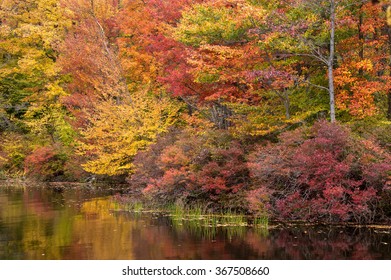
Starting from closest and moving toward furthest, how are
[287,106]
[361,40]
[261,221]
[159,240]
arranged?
[159,240] < [261,221] < [361,40] < [287,106]

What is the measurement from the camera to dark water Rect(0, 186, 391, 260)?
11.1 metres

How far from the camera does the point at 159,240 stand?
12766mm

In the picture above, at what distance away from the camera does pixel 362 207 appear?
13.5m

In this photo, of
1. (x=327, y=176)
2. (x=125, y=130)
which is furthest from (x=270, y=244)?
(x=125, y=130)

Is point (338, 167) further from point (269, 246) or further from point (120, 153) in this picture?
point (120, 153)

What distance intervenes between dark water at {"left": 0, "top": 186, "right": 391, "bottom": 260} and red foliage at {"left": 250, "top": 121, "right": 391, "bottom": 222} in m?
0.68

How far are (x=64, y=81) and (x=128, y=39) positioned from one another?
7962 mm

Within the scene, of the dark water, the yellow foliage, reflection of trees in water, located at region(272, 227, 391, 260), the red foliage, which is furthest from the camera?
the yellow foliage

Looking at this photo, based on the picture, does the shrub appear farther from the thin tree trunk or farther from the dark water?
the thin tree trunk

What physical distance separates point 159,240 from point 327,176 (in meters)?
4.92

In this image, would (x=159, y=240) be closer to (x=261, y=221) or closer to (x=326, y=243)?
(x=261, y=221)

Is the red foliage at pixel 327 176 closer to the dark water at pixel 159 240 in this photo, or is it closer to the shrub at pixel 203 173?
the dark water at pixel 159 240

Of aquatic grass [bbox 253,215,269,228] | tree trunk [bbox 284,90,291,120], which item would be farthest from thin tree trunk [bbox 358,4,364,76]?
aquatic grass [bbox 253,215,269,228]

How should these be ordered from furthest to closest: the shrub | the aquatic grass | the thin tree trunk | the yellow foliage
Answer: the yellow foliage < the thin tree trunk < the shrub < the aquatic grass
